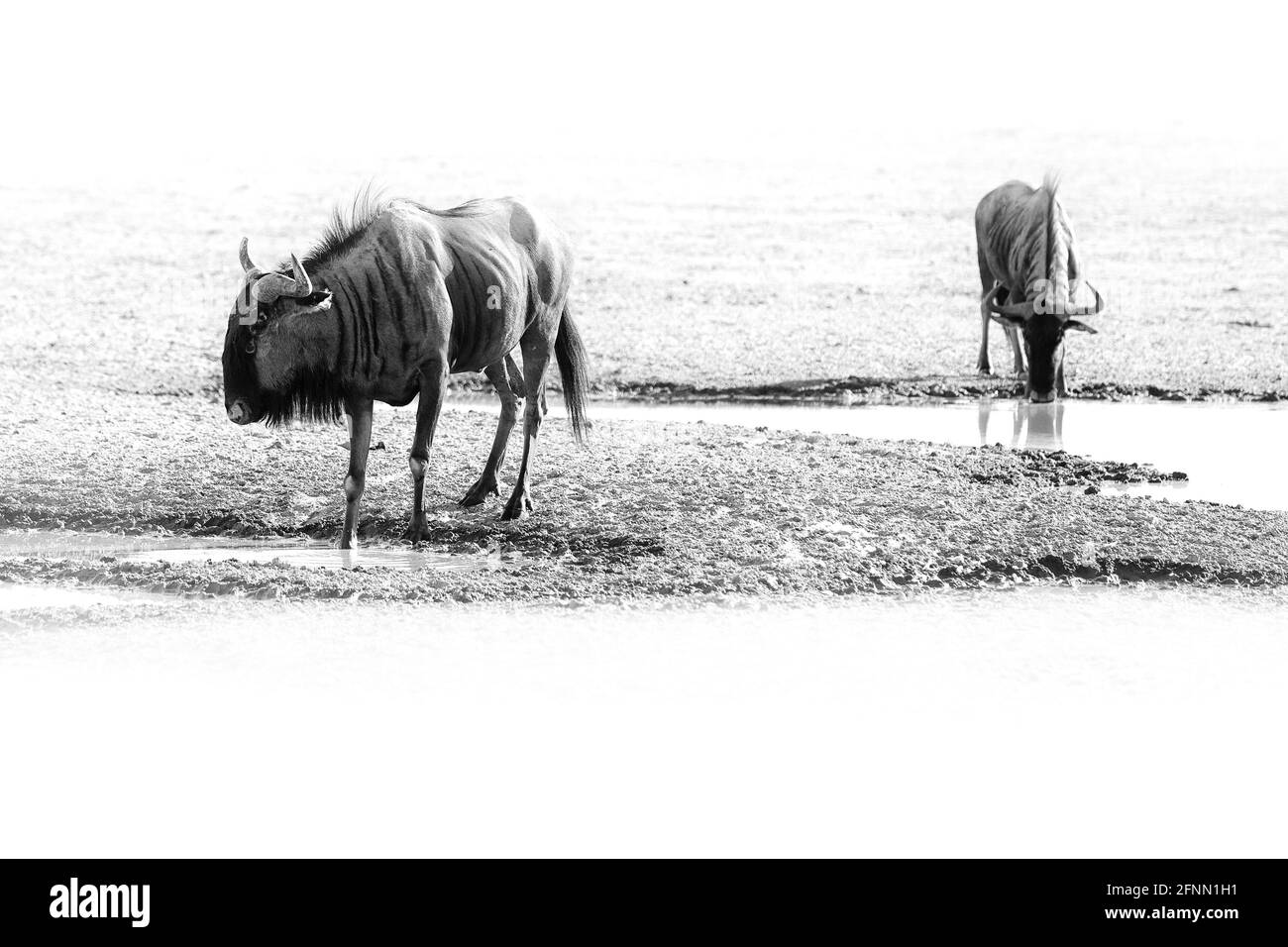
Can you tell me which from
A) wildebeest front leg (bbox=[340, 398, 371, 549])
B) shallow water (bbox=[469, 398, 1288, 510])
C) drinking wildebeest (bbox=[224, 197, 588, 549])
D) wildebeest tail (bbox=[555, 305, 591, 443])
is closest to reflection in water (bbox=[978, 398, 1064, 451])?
shallow water (bbox=[469, 398, 1288, 510])

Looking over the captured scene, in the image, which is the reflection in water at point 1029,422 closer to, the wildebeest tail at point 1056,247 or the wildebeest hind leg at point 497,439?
the wildebeest tail at point 1056,247

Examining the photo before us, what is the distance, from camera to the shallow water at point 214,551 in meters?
6.64

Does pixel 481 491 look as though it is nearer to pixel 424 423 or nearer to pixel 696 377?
pixel 424 423

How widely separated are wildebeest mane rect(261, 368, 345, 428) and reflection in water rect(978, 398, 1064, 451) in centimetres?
416

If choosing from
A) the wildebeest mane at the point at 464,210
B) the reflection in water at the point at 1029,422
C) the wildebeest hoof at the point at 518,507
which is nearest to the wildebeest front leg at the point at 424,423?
the wildebeest hoof at the point at 518,507

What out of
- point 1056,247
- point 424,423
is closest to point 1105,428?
point 1056,247

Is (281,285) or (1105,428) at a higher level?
(281,285)

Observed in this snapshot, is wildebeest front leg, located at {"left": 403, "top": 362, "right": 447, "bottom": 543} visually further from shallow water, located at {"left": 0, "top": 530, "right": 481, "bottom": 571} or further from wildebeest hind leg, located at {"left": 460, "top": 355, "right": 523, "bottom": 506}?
wildebeest hind leg, located at {"left": 460, "top": 355, "right": 523, "bottom": 506}

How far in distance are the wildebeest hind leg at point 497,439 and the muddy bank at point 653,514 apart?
0.31ft

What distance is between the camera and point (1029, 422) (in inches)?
405

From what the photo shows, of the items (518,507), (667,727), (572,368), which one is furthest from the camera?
(572,368)

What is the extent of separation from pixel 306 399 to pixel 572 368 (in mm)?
1698

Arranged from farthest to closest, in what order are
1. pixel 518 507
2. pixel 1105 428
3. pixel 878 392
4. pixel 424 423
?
pixel 878 392
pixel 1105 428
pixel 518 507
pixel 424 423

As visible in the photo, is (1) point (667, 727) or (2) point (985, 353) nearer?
(1) point (667, 727)
